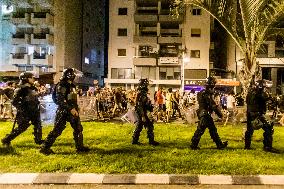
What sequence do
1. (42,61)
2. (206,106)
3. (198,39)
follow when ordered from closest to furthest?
(206,106)
(42,61)
(198,39)

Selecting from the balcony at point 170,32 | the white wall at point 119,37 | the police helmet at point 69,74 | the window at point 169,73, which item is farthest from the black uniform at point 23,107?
the balcony at point 170,32

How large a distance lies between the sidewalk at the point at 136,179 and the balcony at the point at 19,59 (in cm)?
3945

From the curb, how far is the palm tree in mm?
4435

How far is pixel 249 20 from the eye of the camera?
1136cm

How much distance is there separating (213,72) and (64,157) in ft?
128

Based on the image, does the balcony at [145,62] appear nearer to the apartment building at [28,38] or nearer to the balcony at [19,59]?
the apartment building at [28,38]

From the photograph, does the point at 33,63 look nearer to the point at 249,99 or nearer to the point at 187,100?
the point at 187,100

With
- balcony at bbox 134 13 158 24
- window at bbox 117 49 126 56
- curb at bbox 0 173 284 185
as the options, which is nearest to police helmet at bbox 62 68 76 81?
curb at bbox 0 173 284 185

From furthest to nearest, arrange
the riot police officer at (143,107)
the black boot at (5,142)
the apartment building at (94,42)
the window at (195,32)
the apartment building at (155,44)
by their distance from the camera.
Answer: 1. the apartment building at (94,42)
2. the window at (195,32)
3. the apartment building at (155,44)
4. the riot police officer at (143,107)
5. the black boot at (5,142)

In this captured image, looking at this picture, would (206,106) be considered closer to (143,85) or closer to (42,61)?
(143,85)

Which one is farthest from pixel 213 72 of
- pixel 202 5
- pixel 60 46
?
pixel 202 5

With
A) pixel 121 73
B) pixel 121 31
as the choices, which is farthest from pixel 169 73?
pixel 121 31

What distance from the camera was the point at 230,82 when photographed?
39656mm

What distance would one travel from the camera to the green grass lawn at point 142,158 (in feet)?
26.3
